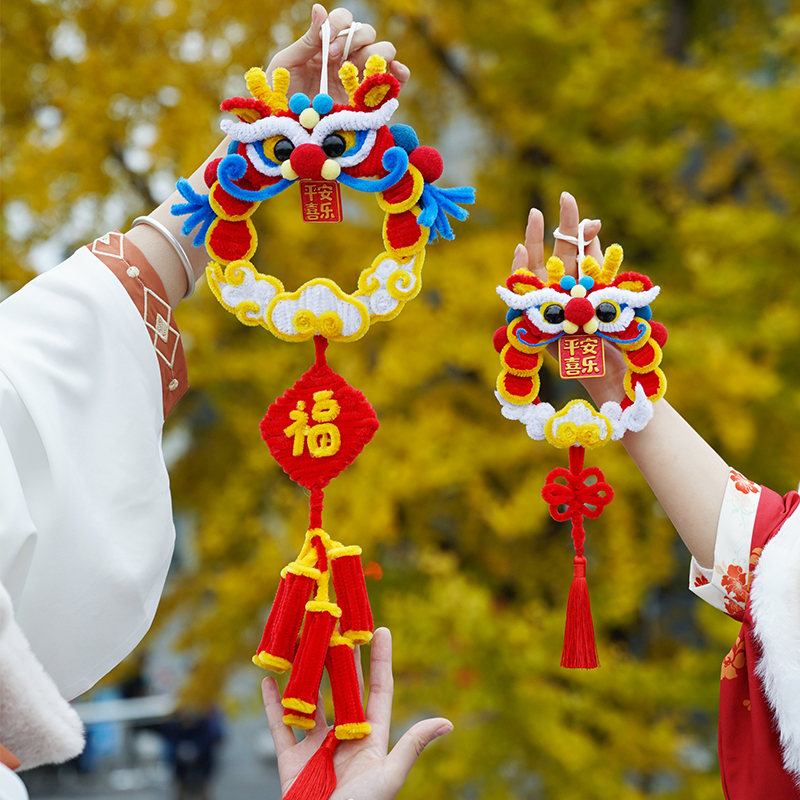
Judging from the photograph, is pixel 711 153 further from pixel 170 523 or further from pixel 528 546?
pixel 170 523

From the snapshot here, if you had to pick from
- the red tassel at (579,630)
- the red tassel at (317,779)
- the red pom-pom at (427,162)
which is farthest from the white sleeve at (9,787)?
the red pom-pom at (427,162)

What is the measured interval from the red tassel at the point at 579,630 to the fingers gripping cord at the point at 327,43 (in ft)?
2.37

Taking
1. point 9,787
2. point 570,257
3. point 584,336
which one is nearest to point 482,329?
point 570,257

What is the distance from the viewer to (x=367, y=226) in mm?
2877

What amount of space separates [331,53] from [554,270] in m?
0.43

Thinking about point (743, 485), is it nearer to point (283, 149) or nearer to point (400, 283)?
point (400, 283)

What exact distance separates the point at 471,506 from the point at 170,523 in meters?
1.93

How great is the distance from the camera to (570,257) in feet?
3.93

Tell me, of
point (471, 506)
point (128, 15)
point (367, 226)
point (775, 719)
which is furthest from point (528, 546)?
point (128, 15)

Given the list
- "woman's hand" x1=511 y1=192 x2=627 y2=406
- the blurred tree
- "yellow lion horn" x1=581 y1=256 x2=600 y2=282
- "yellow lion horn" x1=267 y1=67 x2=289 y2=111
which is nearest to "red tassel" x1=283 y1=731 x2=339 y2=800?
"woman's hand" x1=511 y1=192 x2=627 y2=406

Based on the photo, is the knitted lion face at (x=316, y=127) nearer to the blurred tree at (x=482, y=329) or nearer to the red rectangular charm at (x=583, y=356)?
the red rectangular charm at (x=583, y=356)

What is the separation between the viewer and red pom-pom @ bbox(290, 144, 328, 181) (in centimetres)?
101

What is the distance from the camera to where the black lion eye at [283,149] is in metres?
1.04

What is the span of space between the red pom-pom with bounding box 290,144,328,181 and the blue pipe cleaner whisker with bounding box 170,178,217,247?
0.42 feet
